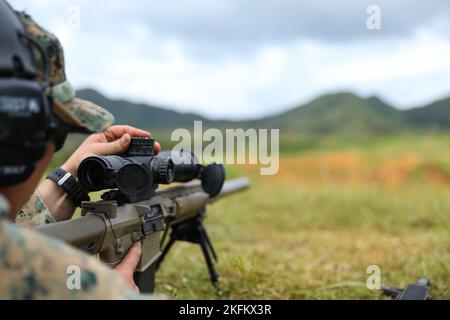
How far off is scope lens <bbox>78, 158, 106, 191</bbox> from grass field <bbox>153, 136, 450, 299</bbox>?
1502 mm

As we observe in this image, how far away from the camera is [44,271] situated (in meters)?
1.34

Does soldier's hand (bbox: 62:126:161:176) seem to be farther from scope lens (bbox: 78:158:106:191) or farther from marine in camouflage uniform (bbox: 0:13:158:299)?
marine in camouflage uniform (bbox: 0:13:158:299)

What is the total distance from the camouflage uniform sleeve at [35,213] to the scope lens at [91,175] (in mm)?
395

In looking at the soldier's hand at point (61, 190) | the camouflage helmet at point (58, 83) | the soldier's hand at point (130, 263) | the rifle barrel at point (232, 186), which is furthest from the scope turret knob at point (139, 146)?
the rifle barrel at point (232, 186)

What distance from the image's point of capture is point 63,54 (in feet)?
5.53

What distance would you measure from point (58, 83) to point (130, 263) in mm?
1197

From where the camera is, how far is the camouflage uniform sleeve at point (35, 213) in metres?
2.82

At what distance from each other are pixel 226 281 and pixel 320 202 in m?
3.92

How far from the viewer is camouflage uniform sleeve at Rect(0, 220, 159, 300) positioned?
1.32 m

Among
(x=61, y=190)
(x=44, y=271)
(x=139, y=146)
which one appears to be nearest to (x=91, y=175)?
(x=139, y=146)

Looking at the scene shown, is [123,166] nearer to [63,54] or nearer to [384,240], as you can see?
[63,54]

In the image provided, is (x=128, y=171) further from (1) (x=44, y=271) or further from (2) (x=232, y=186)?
(2) (x=232, y=186)

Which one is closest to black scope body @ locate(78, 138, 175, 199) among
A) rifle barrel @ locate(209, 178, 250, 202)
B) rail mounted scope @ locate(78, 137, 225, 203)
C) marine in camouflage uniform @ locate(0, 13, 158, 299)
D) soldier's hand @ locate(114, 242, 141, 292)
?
rail mounted scope @ locate(78, 137, 225, 203)
